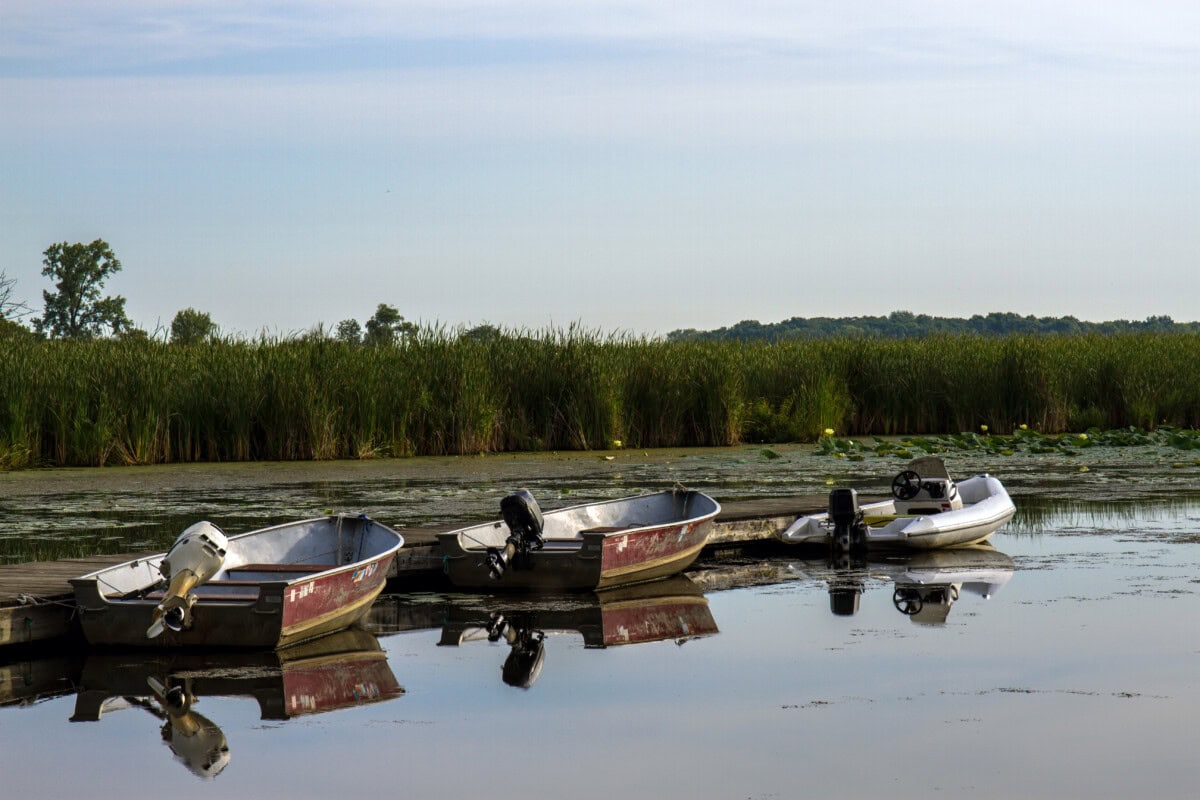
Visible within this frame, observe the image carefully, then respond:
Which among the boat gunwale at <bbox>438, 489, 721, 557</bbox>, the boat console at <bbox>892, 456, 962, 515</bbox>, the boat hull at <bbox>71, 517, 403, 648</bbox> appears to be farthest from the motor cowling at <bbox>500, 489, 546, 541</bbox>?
the boat console at <bbox>892, 456, 962, 515</bbox>

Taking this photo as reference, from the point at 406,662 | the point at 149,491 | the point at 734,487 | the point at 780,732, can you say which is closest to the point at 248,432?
the point at 149,491

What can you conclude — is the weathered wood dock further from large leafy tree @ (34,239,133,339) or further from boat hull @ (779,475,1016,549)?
large leafy tree @ (34,239,133,339)

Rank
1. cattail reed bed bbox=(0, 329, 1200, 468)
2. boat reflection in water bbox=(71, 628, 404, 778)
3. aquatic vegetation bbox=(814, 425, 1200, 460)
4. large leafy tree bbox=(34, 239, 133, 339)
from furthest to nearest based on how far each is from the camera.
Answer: large leafy tree bbox=(34, 239, 133, 339) < aquatic vegetation bbox=(814, 425, 1200, 460) < cattail reed bed bbox=(0, 329, 1200, 468) < boat reflection in water bbox=(71, 628, 404, 778)

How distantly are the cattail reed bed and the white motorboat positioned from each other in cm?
785

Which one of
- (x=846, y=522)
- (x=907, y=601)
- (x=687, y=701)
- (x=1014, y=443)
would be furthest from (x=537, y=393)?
(x=687, y=701)

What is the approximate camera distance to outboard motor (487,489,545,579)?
9.03 metres

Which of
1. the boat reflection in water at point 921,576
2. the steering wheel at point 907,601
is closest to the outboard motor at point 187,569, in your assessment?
the boat reflection in water at point 921,576

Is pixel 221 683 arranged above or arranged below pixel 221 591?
below

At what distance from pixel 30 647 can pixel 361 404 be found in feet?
34.4

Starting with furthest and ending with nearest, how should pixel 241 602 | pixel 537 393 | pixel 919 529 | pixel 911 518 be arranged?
pixel 537 393
pixel 911 518
pixel 919 529
pixel 241 602

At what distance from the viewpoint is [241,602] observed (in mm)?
7398

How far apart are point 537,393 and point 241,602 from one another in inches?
474

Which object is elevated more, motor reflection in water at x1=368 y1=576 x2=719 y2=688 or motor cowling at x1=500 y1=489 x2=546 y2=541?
motor cowling at x1=500 y1=489 x2=546 y2=541

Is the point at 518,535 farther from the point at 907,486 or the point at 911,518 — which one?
the point at 907,486
